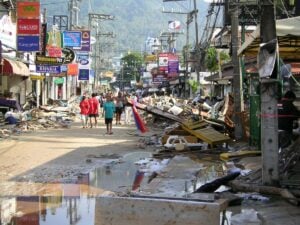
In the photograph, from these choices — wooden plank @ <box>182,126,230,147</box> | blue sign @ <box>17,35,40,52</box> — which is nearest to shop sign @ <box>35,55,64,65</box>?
blue sign @ <box>17,35,40,52</box>

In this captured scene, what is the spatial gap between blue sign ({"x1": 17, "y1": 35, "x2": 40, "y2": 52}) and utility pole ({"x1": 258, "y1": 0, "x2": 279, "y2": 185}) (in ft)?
58.9

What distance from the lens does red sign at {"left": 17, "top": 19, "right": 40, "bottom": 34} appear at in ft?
86.3

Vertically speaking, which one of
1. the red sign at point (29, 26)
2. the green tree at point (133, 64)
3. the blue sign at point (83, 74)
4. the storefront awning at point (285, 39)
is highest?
the green tree at point (133, 64)

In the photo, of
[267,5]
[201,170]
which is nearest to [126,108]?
[201,170]

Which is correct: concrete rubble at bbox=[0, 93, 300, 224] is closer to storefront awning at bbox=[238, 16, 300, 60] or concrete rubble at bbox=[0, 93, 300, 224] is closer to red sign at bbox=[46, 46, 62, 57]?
storefront awning at bbox=[238, 16, 300, 60]

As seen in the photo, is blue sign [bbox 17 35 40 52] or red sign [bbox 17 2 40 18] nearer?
blue sign [bbox 17 35 40 52]

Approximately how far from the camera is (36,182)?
38.7 ft

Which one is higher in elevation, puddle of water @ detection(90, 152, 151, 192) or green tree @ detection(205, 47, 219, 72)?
green tree @ detection(205, 47, 219, 72)

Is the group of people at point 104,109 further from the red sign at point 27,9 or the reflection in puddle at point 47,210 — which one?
the reflection in puddle at point 47,210

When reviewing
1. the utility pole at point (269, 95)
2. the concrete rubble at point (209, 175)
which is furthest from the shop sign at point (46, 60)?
the utility pole at point (269, 95)

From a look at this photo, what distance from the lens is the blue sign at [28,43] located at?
26.3 meters

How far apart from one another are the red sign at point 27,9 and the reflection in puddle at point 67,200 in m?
14.7

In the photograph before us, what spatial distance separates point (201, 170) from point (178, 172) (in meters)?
0.63

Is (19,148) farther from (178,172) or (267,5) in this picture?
(267,5)
